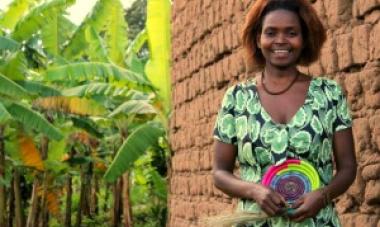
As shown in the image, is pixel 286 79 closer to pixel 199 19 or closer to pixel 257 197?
pixel 257 197

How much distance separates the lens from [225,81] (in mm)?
5016

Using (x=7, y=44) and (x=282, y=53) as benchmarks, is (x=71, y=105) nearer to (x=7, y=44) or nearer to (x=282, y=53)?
(x=7, y=44)

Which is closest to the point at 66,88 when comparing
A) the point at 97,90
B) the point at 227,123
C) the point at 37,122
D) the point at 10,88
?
the point at 37,122

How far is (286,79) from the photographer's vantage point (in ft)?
7.34

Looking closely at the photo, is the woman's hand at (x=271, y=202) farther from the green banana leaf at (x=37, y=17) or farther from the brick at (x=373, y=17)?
the green banana leaf at (x=37, y=17)

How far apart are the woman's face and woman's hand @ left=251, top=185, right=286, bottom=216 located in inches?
16.0

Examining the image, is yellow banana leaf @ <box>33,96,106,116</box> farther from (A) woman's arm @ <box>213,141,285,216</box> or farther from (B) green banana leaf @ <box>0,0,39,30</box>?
(A) woman's arm @ <box>213,141,285,216</box>

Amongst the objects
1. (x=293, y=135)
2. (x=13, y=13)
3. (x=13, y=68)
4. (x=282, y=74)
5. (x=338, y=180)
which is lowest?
(x=338, y=180)

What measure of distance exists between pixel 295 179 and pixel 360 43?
137 centimetres

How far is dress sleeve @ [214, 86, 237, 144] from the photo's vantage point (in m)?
2.23

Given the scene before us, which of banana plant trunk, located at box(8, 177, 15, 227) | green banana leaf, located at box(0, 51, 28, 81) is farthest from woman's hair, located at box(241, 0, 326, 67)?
banana plant trunk, located at box(8, 177, 15, 227)

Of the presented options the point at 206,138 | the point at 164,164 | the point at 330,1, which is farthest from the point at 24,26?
the point at 330,1

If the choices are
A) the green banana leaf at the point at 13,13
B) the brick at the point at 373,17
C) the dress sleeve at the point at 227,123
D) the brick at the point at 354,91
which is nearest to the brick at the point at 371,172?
the brick at the point at 354,91

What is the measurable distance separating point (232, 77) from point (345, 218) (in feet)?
5.78
